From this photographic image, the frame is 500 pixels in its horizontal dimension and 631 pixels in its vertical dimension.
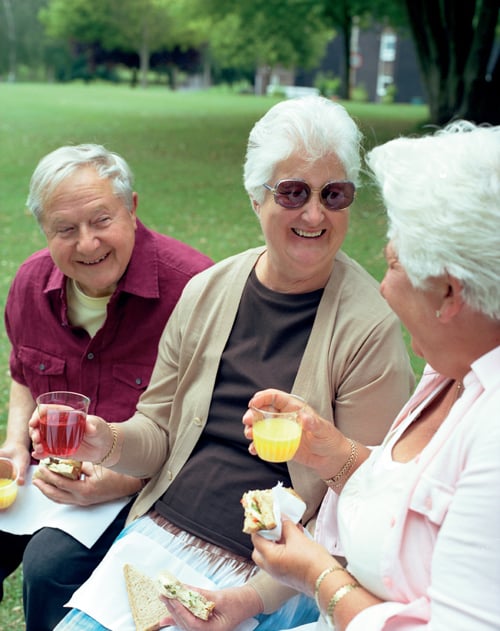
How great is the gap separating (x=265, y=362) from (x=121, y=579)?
843 millimetres

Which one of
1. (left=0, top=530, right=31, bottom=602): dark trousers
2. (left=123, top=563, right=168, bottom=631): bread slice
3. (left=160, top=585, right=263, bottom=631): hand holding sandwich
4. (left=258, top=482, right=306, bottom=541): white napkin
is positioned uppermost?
(left=258, top=482, right=306, bottom=541): white napkin

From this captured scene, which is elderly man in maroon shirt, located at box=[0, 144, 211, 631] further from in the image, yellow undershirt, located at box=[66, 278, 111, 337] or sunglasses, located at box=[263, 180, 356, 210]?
sunglasses, located at box=[263, 180, 356, 210]

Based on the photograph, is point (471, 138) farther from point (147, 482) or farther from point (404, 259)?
point (147, 482)

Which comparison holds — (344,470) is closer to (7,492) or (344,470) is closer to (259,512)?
(259,512)

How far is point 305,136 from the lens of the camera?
258 centimetres

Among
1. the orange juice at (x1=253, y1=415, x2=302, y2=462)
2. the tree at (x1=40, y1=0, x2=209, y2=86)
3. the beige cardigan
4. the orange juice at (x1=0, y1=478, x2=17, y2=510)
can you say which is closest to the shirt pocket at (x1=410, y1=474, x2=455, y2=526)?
the orange juice at (x1=253, y1=415, x2=302, y2=462)

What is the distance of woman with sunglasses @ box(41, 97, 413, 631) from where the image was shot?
253 centimetres

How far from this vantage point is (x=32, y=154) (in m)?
15.9

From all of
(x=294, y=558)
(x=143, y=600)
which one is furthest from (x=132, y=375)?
(x=294, y=558)

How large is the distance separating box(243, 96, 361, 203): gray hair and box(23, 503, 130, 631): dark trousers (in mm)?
1410

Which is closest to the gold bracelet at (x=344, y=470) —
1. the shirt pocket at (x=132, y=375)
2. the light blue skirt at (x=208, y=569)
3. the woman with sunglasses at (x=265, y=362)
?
the woman with sunglasses at (x=265, y=362)

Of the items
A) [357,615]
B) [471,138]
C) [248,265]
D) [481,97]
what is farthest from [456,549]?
[481,97]

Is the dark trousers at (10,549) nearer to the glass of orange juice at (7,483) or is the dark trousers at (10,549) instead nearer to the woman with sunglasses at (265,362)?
the glass of orange juice at (7,483)

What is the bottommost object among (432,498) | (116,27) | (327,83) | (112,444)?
(327,83)
